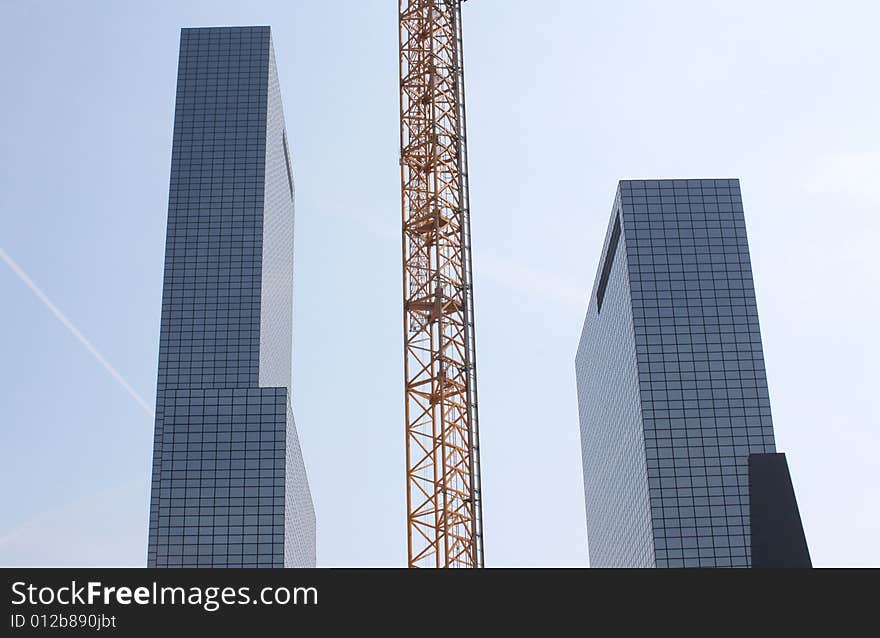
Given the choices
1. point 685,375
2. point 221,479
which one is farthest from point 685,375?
point 221,479

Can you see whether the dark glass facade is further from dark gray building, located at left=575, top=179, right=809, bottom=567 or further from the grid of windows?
the grid of windows

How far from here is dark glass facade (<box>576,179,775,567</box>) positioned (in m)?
169

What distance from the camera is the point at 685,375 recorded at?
17975 cm

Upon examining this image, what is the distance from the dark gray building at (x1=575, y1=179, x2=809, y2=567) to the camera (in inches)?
6663

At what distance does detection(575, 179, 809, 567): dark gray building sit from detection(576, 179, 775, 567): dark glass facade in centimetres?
17

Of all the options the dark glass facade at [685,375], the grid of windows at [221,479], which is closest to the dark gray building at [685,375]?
the dark glass facade at [685,375]

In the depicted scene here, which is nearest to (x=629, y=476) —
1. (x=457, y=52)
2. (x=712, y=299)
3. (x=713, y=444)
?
(x=713, y=444)

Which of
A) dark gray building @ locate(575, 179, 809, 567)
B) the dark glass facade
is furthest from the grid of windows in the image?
the dark glass facade

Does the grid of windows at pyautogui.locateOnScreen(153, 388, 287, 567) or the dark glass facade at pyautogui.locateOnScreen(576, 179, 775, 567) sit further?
the grid of windows at pyautogui.locateOnScreen(153, 388, 287, 567)

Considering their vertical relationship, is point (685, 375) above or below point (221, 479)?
above

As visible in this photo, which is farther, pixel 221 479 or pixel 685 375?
pixel 221 479

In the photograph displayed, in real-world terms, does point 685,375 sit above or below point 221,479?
above

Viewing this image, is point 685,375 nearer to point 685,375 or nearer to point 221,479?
point 685,375

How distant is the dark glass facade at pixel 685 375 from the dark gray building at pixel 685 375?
0.17m
